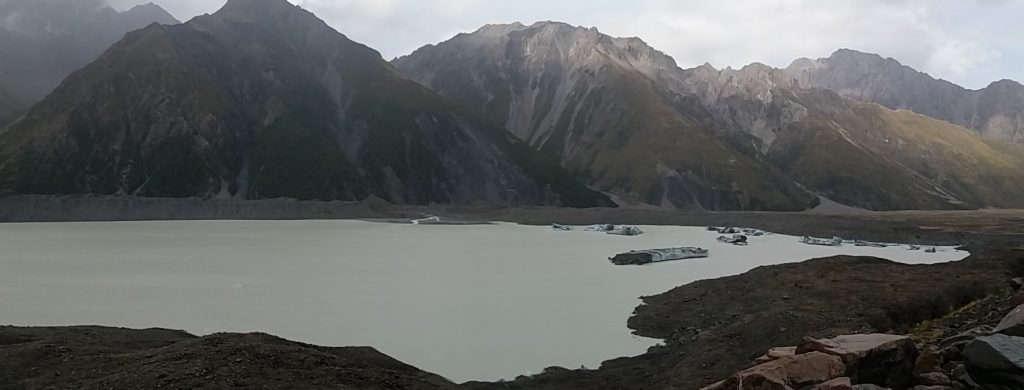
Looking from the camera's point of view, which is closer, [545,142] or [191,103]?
[191,103]

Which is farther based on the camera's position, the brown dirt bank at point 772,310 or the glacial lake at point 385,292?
the glacial lake at point 385,292

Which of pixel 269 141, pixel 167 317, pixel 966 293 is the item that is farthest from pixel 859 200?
pixel 167 317

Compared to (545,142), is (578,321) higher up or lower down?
lower down

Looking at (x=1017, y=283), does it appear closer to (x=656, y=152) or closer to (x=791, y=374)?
(x=791, y=374)

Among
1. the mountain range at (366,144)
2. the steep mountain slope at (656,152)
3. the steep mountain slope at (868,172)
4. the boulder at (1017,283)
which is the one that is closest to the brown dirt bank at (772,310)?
the boulder at (1017,283)

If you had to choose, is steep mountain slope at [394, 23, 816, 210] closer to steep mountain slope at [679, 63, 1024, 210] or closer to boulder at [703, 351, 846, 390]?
steep mountain slope at [679, 63, 1024, 210]

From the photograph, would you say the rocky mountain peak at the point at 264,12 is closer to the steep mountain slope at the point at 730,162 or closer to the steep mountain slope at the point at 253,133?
the steep mountain slope at the point at 253,133

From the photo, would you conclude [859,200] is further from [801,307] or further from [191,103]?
[801,307]

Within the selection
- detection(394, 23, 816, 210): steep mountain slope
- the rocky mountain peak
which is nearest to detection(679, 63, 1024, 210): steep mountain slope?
detection(394, 23, 816, 210): steep mountain slope

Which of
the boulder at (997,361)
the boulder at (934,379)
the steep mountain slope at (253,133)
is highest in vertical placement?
the steep mountain slope at (253,133)
